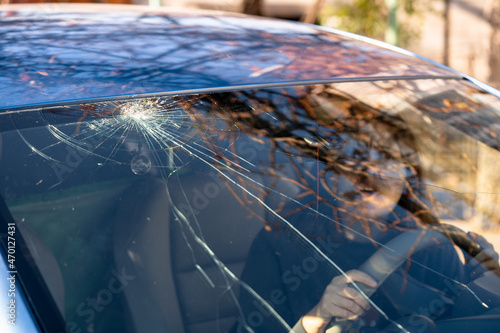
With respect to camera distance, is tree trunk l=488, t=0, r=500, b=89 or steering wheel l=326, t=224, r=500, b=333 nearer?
steering wheel l=326, t=224, r=500, b=333

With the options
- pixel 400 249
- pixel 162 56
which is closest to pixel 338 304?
pixel 400 249

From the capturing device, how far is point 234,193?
4.58 ft

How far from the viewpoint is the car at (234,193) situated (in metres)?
1.24

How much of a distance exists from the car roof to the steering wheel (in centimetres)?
52

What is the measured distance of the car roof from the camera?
1.48 meters

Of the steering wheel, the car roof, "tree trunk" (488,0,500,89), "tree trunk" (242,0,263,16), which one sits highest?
the car roof

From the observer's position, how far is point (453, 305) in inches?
55.1

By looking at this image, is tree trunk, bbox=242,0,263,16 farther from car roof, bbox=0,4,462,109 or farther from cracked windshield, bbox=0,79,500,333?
cracked windshield, bbox=0,79,500,333

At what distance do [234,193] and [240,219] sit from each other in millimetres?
68

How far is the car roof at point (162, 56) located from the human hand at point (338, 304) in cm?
60

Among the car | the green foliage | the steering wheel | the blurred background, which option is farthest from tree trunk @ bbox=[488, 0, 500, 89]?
the steering wheel

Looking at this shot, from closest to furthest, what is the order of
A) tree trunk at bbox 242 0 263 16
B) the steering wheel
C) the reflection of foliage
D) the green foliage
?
the steering wheel < the reflection of foliage < tree trunk at bbox 242 0 263 16 < the green foliage

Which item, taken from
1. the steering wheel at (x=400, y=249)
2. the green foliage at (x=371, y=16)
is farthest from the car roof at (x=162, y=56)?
the green foliage at (x=371, y=16)

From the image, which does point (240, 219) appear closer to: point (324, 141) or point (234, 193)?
point (234, 193)
